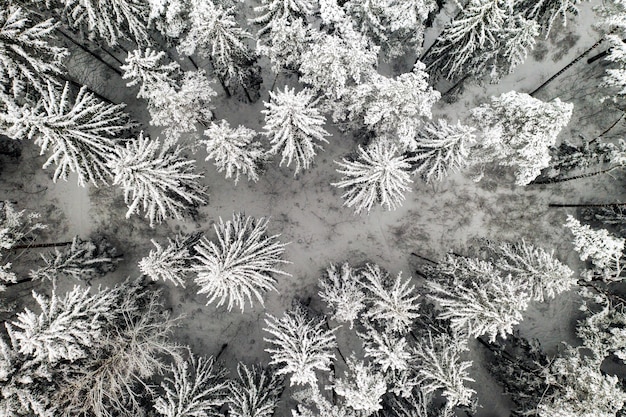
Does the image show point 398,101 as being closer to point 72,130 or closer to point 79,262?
point 72,130

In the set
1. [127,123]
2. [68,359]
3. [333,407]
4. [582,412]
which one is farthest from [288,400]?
[127,123]

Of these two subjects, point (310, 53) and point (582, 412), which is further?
point (582, 412)

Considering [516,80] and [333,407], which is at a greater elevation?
[516,80]

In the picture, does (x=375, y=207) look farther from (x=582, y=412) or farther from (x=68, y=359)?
(x=68, y=359)

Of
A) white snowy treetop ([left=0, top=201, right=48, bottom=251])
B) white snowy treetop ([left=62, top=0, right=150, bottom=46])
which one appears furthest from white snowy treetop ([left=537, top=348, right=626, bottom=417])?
white snowy treetop ([left=62, top=0, right=150, bottom=46])

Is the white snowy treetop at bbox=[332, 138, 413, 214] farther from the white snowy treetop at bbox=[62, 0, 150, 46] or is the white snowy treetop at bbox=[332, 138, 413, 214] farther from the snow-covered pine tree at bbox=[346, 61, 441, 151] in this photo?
the white snowy treetop at bbox=[62, 0, 150, 46]

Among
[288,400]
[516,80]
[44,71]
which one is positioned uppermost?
[516,80]

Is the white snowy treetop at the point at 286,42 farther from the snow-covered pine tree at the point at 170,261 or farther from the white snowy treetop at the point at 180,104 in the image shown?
the snow-covered pine tree at the point at 170,261
